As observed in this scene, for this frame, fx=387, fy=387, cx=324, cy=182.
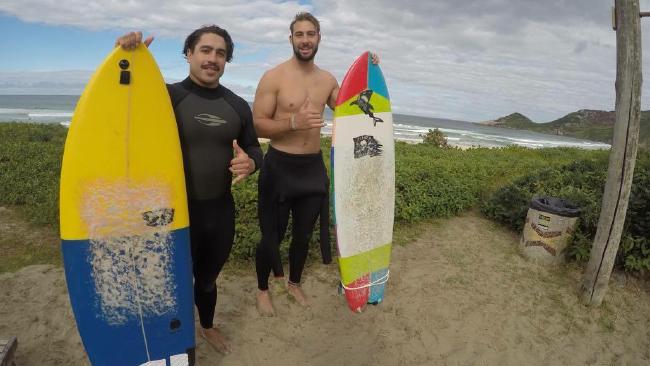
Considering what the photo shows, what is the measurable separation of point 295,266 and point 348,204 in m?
0.79

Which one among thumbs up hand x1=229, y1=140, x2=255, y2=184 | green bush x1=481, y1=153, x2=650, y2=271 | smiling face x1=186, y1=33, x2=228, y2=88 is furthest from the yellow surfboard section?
green bush x1=481, y1=153, x2=650, y2=271

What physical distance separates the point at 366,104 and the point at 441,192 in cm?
375

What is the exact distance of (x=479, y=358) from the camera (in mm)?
3180

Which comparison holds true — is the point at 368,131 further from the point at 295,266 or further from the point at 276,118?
the point at 295,266

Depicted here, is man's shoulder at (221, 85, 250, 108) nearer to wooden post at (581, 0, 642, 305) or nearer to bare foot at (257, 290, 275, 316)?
bare foot at (257, 290, 275, 316)

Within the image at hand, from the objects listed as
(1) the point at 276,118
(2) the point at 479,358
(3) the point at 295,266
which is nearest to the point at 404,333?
(2) the point at 479,358

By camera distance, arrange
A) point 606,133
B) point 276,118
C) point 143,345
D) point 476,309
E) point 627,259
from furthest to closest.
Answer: point 606,133 → point 627,259 → point 476,309 → point 276,118 → point 143,345

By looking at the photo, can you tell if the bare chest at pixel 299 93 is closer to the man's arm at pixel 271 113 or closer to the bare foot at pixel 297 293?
the man's arm at pixel 271 113

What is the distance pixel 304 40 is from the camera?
2867 millimetres

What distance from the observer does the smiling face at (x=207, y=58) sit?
2217 millimetres

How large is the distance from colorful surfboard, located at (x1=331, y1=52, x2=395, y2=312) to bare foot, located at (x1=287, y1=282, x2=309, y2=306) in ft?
1.51

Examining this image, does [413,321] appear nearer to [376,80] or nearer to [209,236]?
[209,236]

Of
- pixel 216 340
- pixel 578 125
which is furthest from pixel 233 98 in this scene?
pixel 578 125

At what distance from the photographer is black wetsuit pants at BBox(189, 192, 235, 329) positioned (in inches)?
97.2
